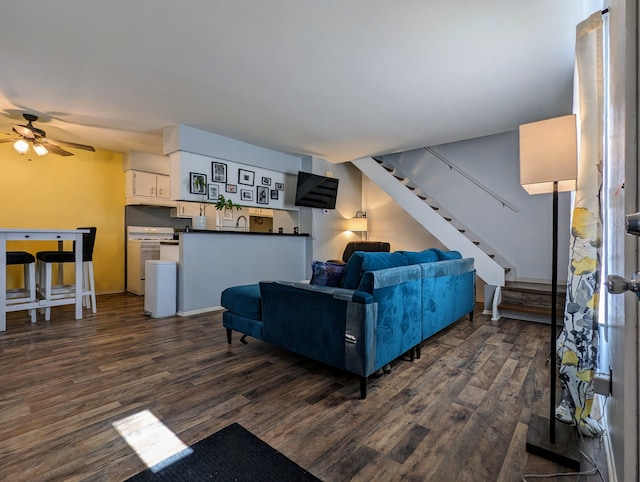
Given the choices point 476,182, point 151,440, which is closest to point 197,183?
point 151,440

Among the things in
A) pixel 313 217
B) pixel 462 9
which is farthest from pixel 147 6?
pixel 313 217

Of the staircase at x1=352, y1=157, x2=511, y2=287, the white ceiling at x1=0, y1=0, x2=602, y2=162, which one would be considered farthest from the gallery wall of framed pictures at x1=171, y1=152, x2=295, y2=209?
the staircase at x1=352, y1=157, x2=511, y2=287

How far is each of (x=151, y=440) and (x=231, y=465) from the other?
462mm

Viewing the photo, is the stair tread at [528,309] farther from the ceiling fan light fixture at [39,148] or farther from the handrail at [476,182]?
the ceiling fan light fixture at [39,148]

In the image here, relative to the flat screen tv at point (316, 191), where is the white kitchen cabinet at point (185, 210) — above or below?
below

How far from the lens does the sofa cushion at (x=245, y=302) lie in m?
2.58

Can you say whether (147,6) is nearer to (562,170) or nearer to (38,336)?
(562,170)

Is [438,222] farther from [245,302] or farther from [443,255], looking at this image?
[245,302]

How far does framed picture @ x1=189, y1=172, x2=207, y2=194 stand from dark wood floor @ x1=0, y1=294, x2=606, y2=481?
6.55 ft

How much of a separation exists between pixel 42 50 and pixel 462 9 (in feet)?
10.2

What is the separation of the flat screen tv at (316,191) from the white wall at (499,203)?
1.67 metres

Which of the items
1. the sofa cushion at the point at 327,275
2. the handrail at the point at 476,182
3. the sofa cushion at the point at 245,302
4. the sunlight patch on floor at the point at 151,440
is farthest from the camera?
the handrail at the point at 476,182

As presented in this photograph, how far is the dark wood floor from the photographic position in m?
1.37

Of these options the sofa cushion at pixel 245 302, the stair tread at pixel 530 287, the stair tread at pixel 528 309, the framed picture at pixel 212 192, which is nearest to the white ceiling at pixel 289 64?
the framed picture at pixel 212 192
